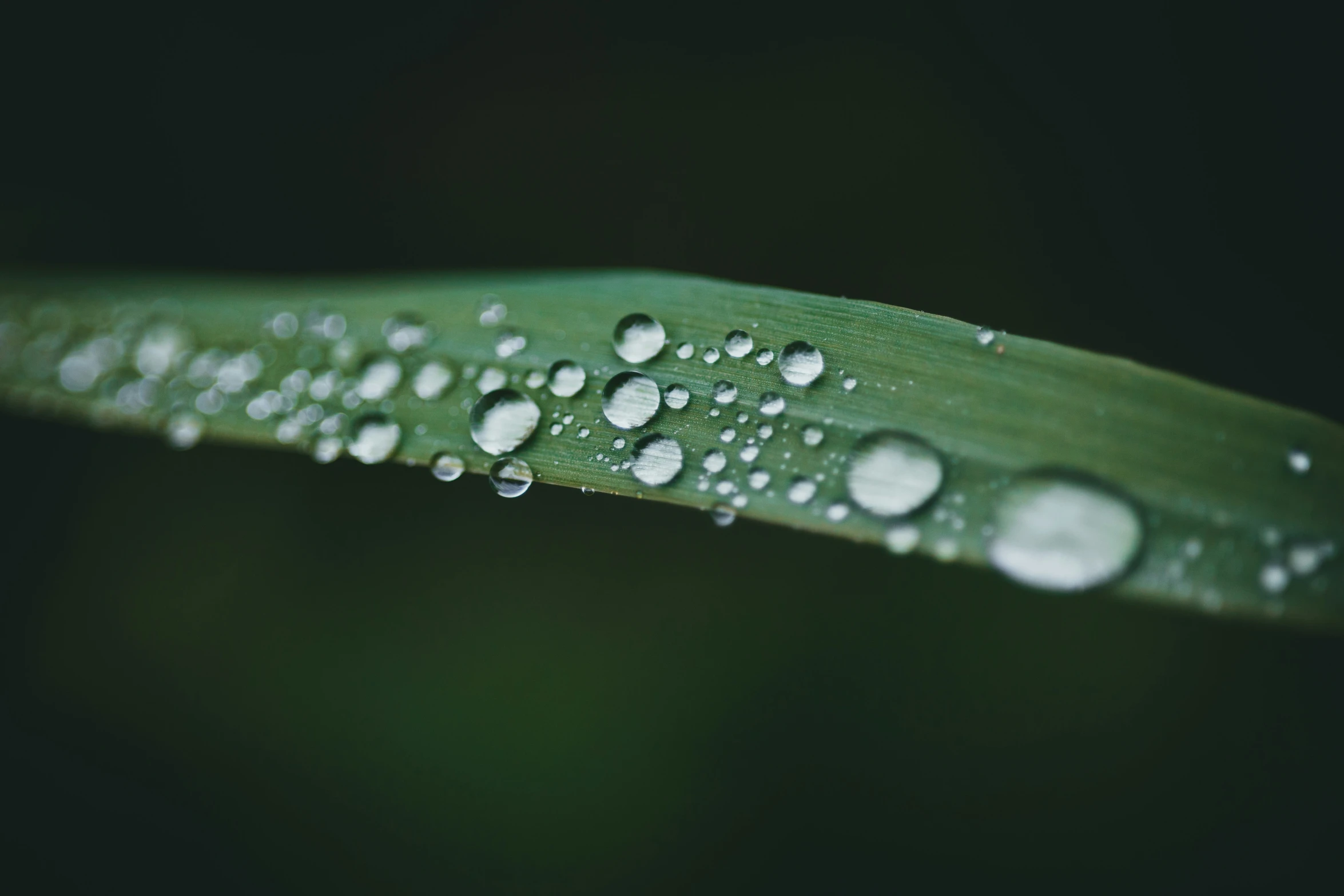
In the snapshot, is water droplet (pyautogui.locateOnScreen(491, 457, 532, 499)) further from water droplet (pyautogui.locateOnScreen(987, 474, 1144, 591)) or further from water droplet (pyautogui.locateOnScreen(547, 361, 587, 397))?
water droplet (pyautogui.locateOnScreen(987, 474, 1144, 591))

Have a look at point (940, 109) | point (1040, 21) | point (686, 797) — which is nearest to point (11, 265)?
point (686, 797)

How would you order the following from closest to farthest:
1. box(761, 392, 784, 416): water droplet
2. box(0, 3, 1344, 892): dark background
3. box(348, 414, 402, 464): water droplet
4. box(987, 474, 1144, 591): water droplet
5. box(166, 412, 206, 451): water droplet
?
box(987, 474, 1144, 591): water droplet < box(761, 392, 784, 416): water droplet < box(348, 414, 402, 464): water droplet < box(166, 412, 206, 451): water droplet < box(0, 3, 1344, 892): dark background

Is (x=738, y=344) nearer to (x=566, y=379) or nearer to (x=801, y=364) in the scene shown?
(x=801, y=364)

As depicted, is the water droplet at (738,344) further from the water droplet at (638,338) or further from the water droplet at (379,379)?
the water droplet at (379,379)

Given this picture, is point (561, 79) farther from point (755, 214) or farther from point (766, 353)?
point (766, 353)

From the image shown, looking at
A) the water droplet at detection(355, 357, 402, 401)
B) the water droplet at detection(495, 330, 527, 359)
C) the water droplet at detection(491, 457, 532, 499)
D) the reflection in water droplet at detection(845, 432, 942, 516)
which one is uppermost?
the water droplet at detection(495, 330, 527, 359)

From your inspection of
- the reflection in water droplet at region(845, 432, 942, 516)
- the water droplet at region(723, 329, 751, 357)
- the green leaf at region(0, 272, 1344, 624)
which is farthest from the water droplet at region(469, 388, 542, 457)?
the reflection in water droplet at region(845, 432, 942, 516)

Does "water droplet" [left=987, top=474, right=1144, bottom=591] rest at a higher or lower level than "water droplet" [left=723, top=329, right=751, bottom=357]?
lower
